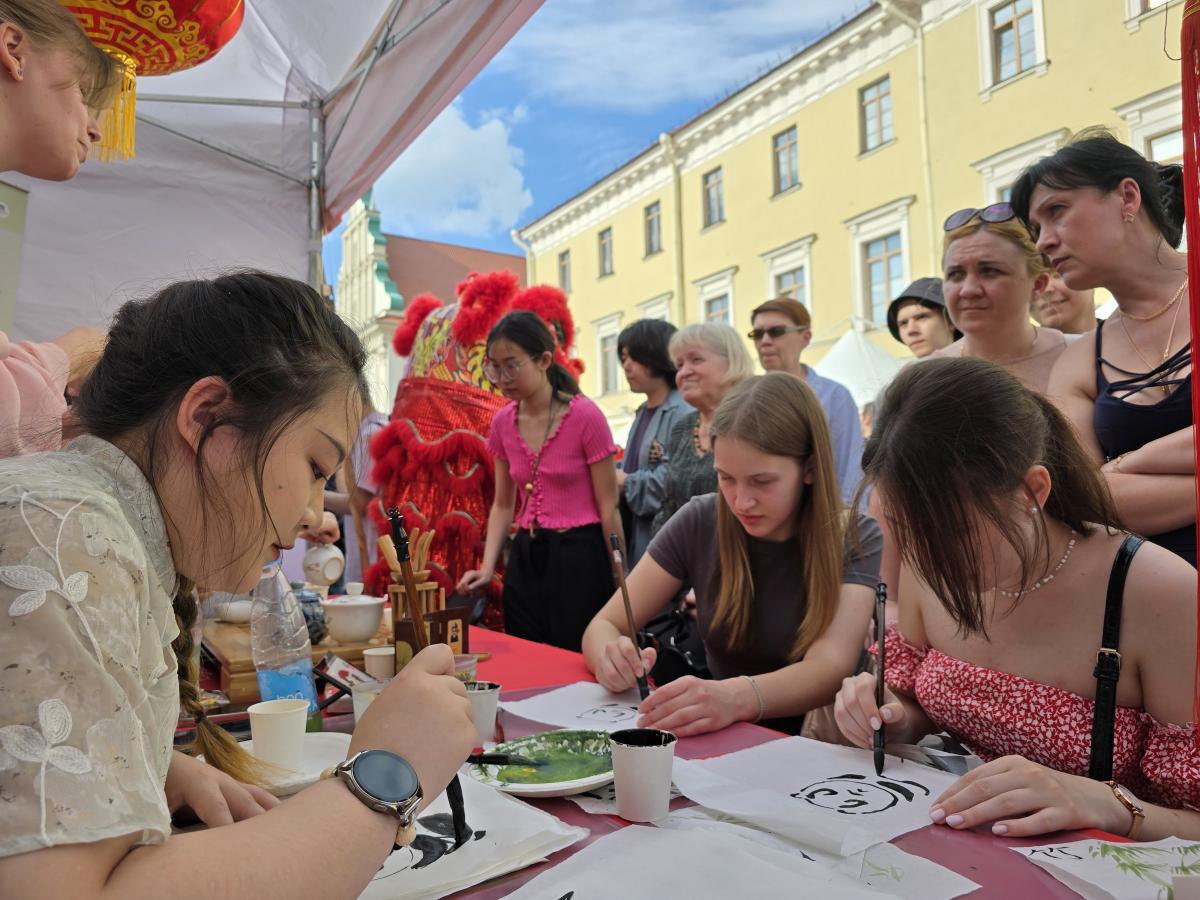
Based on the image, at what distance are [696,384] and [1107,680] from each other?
213 cm

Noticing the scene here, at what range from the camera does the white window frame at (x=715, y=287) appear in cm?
1474

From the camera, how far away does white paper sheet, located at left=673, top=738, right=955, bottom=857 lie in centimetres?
96

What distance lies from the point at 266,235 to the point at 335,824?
371 centimetres

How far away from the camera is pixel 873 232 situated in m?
12.1

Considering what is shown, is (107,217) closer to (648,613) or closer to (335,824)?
(648,613)

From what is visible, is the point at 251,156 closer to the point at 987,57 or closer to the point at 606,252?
the point at 987,57

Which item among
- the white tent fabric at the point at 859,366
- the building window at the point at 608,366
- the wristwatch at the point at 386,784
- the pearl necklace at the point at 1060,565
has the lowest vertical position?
the wristwatch at the point at 386,784

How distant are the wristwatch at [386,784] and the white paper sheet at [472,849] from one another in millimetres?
139

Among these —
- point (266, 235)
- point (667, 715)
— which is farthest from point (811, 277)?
point (667, 715)

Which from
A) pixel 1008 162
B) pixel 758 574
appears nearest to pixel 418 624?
pixel 758 574

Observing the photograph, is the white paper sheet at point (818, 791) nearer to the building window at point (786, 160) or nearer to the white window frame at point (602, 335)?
the building window at point (786, 160)

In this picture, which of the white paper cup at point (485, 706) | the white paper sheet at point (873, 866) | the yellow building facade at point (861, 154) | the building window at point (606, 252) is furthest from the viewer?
the building window at point (606, 252)

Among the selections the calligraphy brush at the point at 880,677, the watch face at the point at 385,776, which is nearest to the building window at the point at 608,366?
the calligraphy brush at the point at 880,677

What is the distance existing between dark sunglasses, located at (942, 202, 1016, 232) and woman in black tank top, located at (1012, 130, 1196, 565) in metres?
0.24
